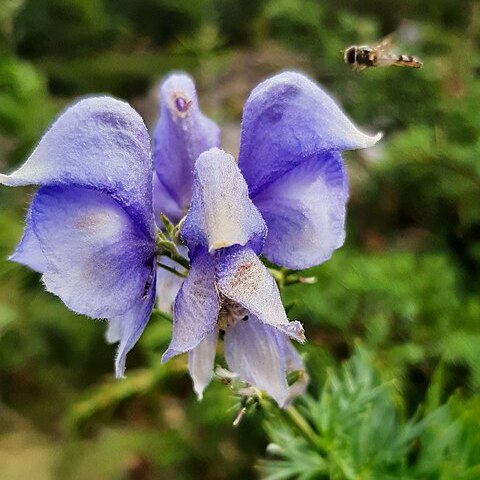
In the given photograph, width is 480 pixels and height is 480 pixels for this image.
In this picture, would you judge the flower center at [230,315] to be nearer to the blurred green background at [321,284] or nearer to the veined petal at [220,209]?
the veined petal at [220,209]

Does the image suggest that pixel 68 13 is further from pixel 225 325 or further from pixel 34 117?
pixel 225 325

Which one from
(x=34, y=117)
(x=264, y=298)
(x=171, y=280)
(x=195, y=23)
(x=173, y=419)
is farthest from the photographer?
(x=195, y=23)

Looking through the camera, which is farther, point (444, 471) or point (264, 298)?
point (444, 471)

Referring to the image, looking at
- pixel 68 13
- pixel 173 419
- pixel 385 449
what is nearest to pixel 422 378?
pixel 385 449

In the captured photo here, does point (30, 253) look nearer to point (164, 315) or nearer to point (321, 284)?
point (164, 315)

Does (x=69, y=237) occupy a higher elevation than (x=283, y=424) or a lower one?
higher
